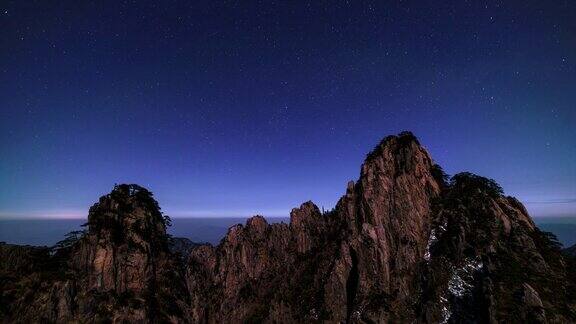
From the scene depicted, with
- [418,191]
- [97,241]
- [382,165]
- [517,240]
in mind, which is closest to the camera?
[97,241]

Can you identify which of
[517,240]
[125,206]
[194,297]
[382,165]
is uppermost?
[382,165]

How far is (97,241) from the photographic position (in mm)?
78750

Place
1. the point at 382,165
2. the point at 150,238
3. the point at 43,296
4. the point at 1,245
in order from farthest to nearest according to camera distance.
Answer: the point at 382,165
the point at 150,238
the point at 1,245
the point at 43,296

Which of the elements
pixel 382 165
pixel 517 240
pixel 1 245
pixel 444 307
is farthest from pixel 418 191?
pixel 1 245

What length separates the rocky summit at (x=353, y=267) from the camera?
7369 centimetres

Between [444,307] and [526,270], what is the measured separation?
24030 mm

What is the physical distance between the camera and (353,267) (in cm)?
11894

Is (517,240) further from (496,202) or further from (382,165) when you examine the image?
(382,165)

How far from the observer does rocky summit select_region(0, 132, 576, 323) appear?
73.7m

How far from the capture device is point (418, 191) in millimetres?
115688

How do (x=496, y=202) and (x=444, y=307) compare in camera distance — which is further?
(x=496, y=202)

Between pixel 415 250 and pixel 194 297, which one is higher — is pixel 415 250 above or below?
above

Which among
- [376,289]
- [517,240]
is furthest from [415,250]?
[517,240]

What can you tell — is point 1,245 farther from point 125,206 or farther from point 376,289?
point 376,289
